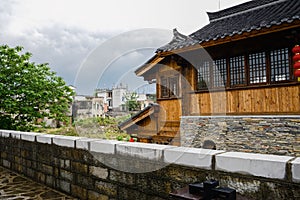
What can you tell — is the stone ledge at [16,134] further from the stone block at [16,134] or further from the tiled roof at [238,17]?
the tiled roof at [238,17]

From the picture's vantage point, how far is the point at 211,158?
1878mm

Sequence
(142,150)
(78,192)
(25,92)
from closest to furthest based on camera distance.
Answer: (142,150), (78,192), (25,92)

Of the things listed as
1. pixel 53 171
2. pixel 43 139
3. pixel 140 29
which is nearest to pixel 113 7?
pixel 140 29

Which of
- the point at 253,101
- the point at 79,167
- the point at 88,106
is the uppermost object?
the point at 253,101

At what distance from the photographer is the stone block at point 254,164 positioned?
61.7 inches

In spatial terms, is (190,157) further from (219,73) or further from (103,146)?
(219,73)

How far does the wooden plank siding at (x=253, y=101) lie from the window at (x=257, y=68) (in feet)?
0.98

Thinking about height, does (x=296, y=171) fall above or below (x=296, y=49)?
below

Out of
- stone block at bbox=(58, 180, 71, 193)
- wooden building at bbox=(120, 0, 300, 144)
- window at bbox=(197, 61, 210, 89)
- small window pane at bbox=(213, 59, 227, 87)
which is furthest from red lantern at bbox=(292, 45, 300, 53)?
stone block at bbox=(58, 180, 71, 193)

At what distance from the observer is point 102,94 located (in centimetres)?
477

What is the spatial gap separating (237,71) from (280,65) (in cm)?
110

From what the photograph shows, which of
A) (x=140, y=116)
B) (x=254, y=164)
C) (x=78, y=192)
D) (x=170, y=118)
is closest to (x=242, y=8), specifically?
(x=170, y=118)

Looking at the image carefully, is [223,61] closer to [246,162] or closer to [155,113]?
[155,113]

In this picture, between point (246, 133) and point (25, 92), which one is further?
point (25, 92)
